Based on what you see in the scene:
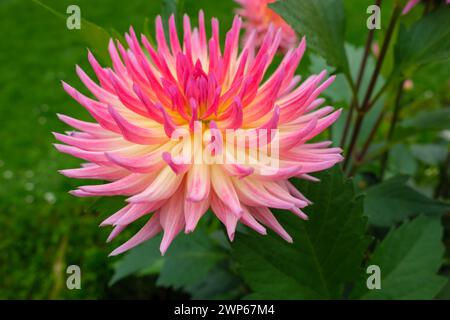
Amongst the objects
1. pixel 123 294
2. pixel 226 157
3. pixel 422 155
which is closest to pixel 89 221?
pixel 123 294

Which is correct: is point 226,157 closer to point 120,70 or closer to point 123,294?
point 120,70

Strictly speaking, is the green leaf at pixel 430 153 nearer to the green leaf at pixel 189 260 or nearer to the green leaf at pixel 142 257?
the green leaf at pixel 189 260

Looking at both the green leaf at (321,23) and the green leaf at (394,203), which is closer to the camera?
the green leaf at (321,23)

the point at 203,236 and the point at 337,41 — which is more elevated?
the point at 337,41

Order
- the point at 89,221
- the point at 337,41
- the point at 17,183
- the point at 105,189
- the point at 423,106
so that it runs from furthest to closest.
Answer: the point at 423,106, the point at 17,183, the point at 89,221, the point at 337,41, the point at 105,189

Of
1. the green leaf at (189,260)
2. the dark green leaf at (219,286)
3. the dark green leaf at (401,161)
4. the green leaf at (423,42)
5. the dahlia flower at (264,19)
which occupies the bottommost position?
the dark green leaf at (219,286)

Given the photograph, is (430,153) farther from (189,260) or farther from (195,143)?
(195,143)

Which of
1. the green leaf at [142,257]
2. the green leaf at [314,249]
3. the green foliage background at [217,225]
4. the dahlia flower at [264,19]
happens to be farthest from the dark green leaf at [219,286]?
the dahlia flower at [264,19]
